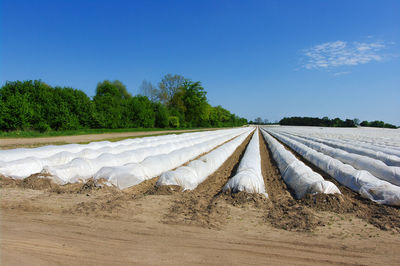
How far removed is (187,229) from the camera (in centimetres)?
389

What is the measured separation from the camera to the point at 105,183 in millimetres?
6148

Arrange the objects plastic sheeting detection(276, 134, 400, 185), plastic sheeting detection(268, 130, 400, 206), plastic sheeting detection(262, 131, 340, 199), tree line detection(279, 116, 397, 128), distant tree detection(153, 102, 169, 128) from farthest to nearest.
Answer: tree line detection(279, 116, 397, 128) < distant tree detection(153, 102, 169, 128) < plastic sheeting detection(276, 134, 400, 185) < plastic sheeting detection(262, 131, 340, 199) < plastic sheeting detection(268, 130, 400, 206)

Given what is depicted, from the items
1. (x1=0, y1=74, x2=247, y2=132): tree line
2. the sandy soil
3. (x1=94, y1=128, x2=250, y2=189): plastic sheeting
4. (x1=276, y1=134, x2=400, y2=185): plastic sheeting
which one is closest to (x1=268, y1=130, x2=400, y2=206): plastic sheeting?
the sandy soil

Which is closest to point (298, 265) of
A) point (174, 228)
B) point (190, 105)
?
point (174, 228)

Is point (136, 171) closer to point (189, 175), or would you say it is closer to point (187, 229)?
point (189, 175)

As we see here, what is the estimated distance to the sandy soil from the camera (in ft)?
10.2

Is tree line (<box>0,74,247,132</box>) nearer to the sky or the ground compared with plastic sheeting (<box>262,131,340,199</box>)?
nearer to the sky

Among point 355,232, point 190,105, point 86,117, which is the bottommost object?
point 355,232

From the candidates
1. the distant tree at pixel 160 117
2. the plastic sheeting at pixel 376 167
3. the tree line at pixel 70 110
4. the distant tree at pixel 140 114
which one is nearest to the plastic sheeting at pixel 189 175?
the plastic sheeting at pixel 376 167

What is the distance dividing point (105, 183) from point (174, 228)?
123 inches

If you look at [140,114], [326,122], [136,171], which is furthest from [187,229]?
[326,122]

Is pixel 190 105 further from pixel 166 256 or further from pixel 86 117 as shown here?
pixel 166 256

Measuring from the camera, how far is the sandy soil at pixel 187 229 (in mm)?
3109

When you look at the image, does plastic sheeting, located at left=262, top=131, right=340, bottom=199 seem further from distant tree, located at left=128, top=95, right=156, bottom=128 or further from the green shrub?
the green shrub
